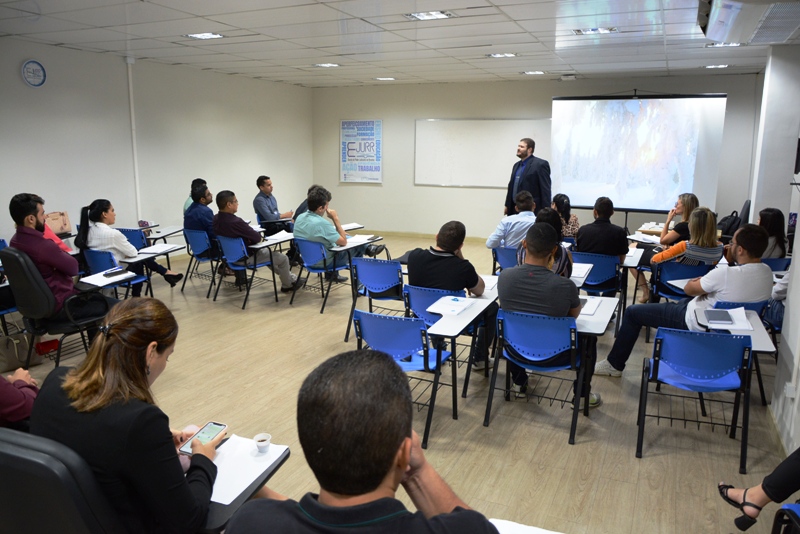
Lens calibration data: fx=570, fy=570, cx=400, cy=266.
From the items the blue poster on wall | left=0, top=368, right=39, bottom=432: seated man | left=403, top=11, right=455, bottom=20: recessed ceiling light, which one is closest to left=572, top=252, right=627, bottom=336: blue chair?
left=403, top=11, right=455, bottom=20: recessed ceiling light

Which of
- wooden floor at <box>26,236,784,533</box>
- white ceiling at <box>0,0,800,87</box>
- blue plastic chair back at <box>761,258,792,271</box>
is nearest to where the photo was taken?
wooden floor at <box>26,236,784,533</box>

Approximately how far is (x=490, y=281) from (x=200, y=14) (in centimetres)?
343

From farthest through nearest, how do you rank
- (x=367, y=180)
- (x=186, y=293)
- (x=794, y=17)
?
1. (x=367, y=180)
2. (x=186, y=293)
3. (x=794, y=17)

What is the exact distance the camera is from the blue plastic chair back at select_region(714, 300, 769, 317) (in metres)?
3.67

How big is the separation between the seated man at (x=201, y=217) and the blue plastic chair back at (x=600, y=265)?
159 inches

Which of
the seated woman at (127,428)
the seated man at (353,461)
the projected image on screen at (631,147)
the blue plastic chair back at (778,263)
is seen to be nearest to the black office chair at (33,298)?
the seated woman at (127,428)

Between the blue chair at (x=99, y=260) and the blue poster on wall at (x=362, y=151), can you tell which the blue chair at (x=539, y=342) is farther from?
the blue poster on wall at (x=362, y=151)

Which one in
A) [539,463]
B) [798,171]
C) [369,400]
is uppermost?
[798,171]

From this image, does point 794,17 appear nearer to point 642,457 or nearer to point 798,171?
point 798,171

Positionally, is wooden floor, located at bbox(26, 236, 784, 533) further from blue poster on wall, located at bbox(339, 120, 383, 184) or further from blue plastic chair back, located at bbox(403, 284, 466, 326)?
blue poster on wall, located at bbox(339, 120, 383, 184)

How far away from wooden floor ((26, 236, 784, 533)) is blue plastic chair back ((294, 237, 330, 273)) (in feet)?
3.67

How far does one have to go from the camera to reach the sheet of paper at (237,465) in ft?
5.58

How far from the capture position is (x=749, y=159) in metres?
8.85

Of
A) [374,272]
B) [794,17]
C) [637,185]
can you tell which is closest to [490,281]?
[374,272]
